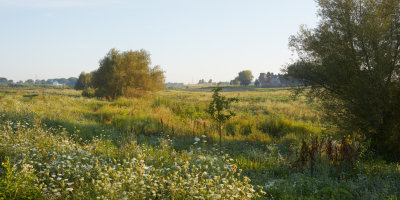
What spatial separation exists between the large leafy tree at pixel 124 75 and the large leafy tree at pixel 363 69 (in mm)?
21103

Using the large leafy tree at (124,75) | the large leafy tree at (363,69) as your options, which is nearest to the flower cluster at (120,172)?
the large leafy tree at (363,69)

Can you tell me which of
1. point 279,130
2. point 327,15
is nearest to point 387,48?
point 327,15

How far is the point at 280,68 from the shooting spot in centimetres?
1073

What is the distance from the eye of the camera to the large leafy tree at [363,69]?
7.78 meters

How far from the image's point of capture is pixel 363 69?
27.4ft

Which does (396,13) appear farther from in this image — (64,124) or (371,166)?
(64,124)

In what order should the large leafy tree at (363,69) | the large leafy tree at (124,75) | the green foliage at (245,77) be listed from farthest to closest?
the green foliage at (245,77), the large leafy tree at (124,75), the large leafy tree at (363,69)

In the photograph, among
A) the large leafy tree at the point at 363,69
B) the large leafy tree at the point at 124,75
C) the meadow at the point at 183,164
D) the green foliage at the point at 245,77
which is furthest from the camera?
the green foliage at the point at 245,77

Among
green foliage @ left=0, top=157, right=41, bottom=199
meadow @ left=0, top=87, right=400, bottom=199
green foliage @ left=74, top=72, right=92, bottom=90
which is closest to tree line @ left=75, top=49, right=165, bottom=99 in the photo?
meadow @ left=0, top=87, right=400, bottom=199

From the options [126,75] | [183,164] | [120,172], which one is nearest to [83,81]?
[126,75]

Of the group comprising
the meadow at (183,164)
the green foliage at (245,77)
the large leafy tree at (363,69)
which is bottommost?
the meadow at (183,164)

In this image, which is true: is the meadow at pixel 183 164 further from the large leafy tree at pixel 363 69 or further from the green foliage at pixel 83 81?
the green foliage at pixel 83 81

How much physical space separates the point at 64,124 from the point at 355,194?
34.4 feet

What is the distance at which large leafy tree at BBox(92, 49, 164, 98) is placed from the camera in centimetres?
2676
